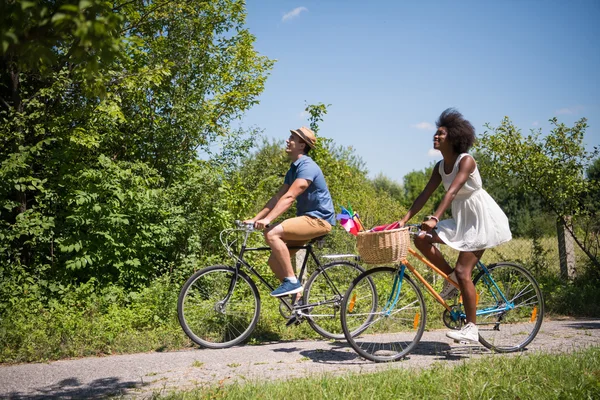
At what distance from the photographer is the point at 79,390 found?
412 cm

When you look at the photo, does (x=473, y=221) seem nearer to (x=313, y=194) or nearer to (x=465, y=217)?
(x=465, y=217)

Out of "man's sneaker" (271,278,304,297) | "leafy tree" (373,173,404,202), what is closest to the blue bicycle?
"man's sneaker" (271,278,304,297)

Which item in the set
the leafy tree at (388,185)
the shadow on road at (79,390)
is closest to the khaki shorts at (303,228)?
the shadow on road at (79,390)

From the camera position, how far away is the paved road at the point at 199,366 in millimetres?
4156

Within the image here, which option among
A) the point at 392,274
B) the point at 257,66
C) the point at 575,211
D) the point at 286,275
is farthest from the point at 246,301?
the point at 257,66

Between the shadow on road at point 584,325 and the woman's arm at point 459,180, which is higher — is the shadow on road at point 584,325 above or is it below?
below

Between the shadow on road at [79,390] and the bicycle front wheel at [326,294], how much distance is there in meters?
2.12

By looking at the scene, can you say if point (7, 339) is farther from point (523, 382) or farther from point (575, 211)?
point (575, 211)

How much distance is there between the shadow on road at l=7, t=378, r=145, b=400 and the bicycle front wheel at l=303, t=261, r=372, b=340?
6.95ft

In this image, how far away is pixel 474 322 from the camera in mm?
4984

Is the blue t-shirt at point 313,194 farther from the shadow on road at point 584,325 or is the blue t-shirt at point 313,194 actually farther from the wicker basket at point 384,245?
the shadow on road at point 584,325

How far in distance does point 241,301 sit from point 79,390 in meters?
2.06

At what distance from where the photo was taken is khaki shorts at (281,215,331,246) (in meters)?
5.43

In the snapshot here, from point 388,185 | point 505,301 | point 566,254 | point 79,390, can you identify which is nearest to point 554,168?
point 566,254
